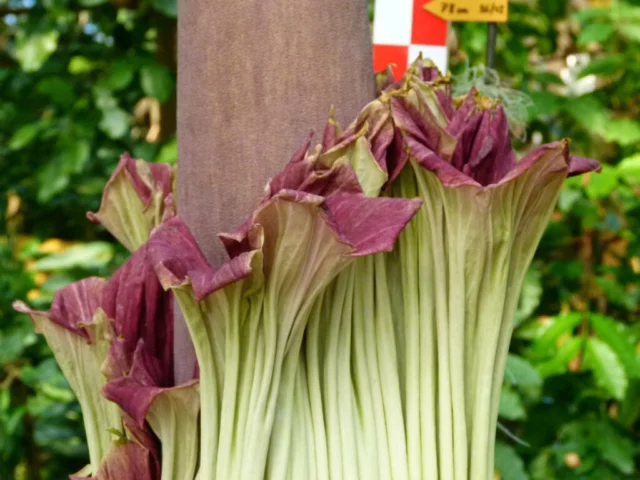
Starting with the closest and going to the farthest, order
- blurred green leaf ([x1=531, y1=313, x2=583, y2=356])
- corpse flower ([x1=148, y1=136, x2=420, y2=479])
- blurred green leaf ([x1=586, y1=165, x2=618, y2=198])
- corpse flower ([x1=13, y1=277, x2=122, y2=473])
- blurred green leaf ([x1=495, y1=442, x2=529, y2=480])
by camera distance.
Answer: corpse flower ([x1=148, y1=136, x2=420, y2=479]) < corpse flower ([x1=13, y1=277, x2=122, y2=473]) < blurred green leaf ([x1=495, y1=442, x2=529, y2=480]) < blurred green leaf ([x1=586, y1=165, x2=618, y2=198]) < blurred green leaf ([x1=531, y1=313, x2=583, y2=356])

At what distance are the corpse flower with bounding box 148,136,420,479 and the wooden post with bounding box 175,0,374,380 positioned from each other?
0.04m

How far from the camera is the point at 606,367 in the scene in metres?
1.33

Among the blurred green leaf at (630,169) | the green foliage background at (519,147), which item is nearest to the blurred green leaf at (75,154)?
the green foliage background at (519,147)

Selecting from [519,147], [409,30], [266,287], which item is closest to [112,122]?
[409,30]

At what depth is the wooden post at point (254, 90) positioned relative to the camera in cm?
52

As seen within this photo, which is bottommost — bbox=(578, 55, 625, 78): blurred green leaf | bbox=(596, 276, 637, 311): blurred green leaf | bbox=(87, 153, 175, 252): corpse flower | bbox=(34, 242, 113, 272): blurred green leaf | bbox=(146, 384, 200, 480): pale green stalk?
bbox=(596, 276, 637, 311): blurred green leaf

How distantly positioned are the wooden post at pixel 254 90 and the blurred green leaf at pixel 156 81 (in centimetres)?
81

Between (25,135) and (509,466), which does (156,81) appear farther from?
(509,466)

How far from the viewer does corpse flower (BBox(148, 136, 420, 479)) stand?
451mm

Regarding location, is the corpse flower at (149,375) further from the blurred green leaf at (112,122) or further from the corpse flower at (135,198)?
the blurred green leaf at (112,122)

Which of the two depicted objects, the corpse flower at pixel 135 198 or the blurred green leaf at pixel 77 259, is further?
the blurred green leaf at pixel 77 259

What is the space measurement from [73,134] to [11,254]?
1.03ft

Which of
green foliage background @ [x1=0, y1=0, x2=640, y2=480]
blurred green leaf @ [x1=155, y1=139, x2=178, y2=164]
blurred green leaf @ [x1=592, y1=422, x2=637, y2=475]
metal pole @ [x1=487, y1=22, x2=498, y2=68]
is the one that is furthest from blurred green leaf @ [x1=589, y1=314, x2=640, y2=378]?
blurred green leaf @ [x1=155, y1=139, x2=178, y2=164]

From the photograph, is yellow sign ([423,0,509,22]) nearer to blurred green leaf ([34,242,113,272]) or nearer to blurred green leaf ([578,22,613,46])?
blurred green leaf ([578,22,613,46])
